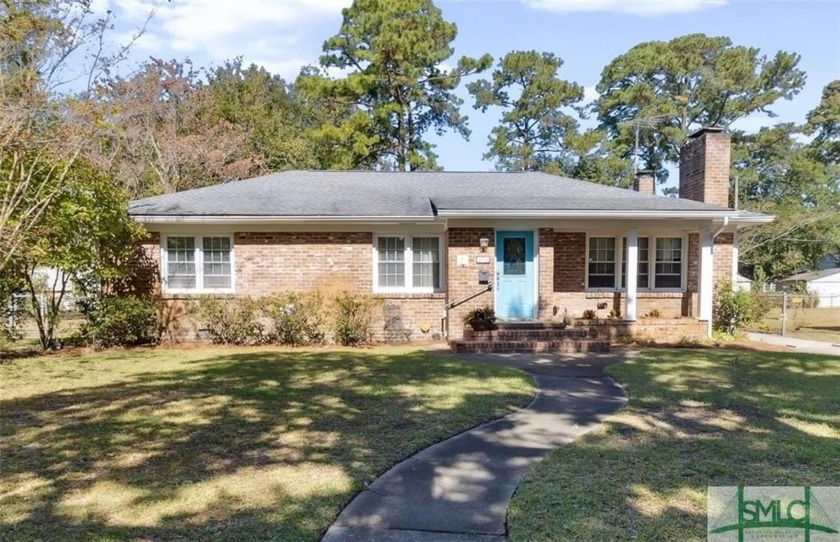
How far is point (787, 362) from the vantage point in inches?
364

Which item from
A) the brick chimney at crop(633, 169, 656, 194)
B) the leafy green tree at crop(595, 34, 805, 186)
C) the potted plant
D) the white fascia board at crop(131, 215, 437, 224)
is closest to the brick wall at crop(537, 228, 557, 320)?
the potted plant

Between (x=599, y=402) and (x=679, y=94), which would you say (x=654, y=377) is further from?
(x=679, y=94)

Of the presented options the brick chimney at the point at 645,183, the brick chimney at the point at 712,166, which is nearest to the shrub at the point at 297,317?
the brick chimney at the point at 712,166

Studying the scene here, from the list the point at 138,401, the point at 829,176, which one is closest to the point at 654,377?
the point at 138,401

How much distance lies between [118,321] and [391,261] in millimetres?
6040

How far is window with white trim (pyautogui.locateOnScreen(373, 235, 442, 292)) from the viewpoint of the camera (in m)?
12.2

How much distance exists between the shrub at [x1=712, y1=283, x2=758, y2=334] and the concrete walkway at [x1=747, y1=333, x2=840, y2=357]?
612 millimetres

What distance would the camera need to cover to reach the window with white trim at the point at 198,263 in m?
11.9

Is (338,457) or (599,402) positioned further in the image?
(599,402)

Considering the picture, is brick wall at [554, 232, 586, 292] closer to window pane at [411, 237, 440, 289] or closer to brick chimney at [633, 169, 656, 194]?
window pane at [411, 237, 440, 289]

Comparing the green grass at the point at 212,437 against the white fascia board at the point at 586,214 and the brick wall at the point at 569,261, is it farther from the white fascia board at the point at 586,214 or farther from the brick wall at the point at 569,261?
the brick wall at the point at 569,261

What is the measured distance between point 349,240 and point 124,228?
4.74 metres

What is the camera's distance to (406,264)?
12.3 m
